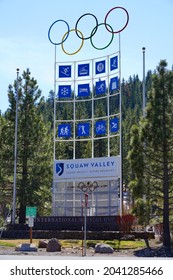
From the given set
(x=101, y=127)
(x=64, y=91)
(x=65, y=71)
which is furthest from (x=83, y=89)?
(x=101, y=127)

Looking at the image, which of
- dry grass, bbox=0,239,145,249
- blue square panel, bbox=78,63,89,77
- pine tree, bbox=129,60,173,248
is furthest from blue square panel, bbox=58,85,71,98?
dry grass, bbox=0,239,145,249

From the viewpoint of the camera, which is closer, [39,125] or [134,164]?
[134,164]

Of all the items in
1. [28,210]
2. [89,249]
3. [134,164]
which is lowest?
[89,249]

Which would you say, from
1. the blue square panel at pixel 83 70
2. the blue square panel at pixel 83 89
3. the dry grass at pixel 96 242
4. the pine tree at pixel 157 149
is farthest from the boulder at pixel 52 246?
the blue square panel at pixel 83 70

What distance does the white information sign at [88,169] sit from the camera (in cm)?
3334

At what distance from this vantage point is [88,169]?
113ft

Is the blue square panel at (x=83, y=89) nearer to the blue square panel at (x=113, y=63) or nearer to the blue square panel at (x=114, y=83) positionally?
the blue square panel at (x=114, y=83)

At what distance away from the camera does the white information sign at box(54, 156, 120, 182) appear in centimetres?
3334

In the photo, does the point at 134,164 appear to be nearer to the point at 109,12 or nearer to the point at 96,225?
the point at 96,225
